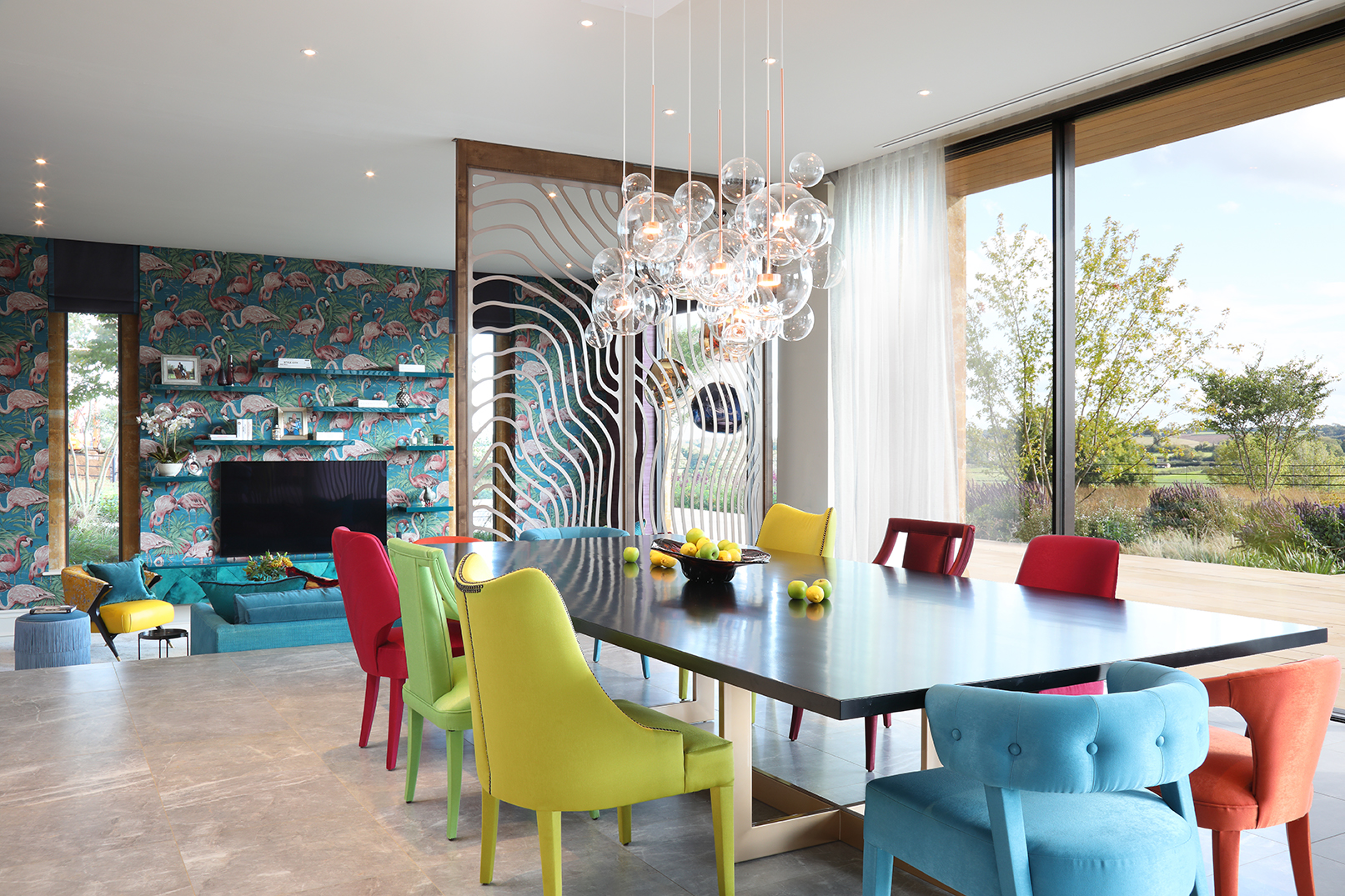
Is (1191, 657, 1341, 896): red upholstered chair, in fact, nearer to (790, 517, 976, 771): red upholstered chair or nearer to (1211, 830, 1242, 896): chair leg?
(1211, 830, 1242, 896): chair leg

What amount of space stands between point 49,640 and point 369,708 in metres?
3.43

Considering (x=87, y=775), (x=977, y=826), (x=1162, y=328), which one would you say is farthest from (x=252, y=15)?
(x=1162, y=328)

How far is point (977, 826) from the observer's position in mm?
1663

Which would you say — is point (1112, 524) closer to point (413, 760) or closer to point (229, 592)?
point (413, 760)

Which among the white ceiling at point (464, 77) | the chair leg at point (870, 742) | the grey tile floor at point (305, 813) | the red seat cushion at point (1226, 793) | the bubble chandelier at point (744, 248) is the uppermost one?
the white ceiling at point (464, 77)

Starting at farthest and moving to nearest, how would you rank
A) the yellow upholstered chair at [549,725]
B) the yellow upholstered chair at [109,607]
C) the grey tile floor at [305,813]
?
the yellow upholstered chair at [109,607] → the grey tile floor at [305,813] → the yellow upholstered chair at [549,725]

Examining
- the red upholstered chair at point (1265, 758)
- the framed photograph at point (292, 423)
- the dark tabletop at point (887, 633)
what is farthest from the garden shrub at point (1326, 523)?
the framed photograph at point (292, 423)

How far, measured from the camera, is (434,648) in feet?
9.42

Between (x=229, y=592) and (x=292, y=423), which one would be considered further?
(x=292, y=423)

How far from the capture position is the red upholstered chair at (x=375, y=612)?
3338 mm

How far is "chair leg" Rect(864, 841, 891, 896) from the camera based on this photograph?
1866mm

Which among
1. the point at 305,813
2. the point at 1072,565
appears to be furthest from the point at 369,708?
the point at 1072,565

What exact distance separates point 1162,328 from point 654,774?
407cm

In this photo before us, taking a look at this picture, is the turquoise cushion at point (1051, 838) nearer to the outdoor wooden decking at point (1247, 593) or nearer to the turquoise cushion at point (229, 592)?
the outdoor wooden decking at point (1247, 593)
